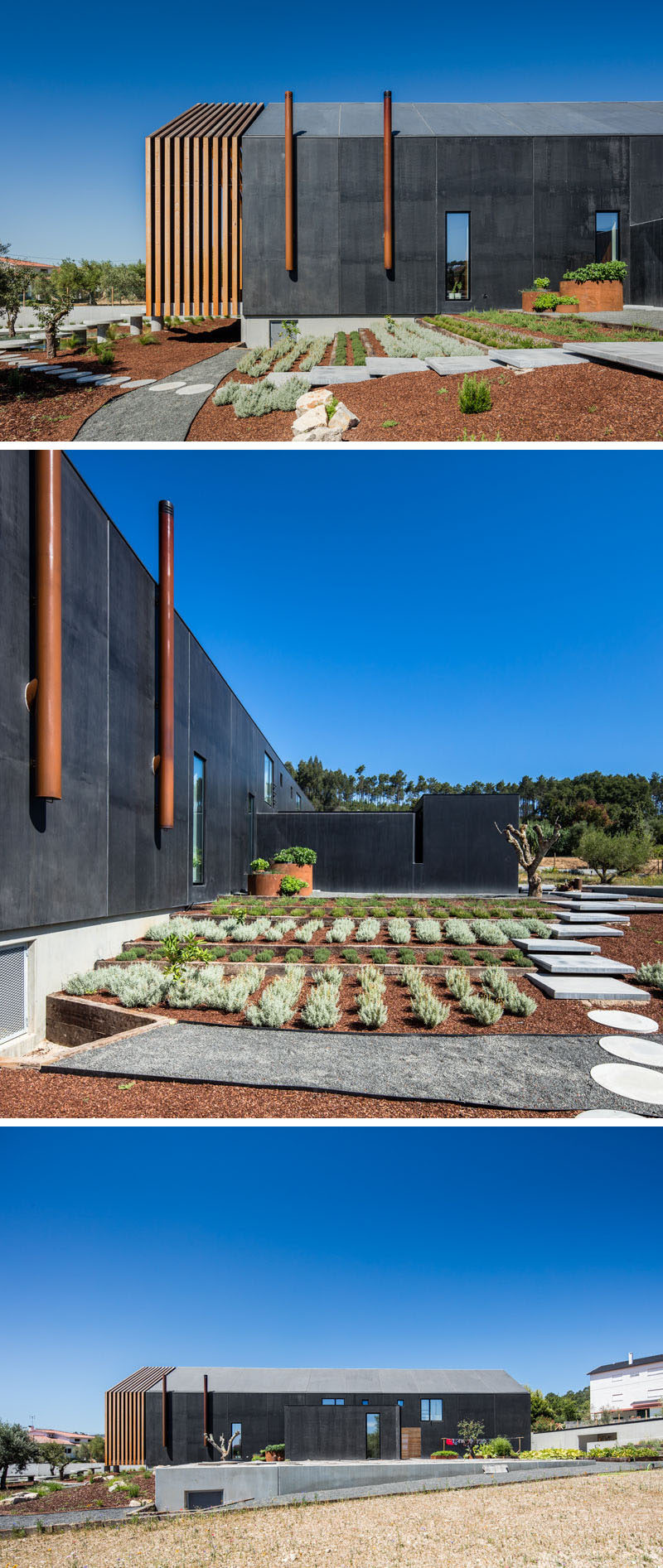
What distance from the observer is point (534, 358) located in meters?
7.38

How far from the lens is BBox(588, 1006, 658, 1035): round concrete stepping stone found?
17.8 feet

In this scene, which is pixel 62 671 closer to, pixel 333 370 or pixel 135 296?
pixel 333 370

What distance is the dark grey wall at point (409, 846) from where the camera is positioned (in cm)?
1653

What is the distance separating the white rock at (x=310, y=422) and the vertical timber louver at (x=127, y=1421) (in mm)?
20386

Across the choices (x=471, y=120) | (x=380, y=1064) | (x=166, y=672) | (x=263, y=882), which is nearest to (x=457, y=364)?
(x=166, y=672)

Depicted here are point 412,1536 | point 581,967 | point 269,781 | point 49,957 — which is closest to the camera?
point 49,957

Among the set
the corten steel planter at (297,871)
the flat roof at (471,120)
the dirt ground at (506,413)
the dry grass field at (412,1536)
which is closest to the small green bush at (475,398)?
the dirt ground at (506,413)

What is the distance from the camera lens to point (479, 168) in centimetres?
1495

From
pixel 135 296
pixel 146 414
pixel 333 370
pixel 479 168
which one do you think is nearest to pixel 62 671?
pixel 146 414

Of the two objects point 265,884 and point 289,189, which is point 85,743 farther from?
→ point 289,189

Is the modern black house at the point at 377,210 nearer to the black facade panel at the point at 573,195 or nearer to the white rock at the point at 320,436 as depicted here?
the black facade panel at the point at 573,195

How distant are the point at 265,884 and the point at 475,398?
1064 centimetres

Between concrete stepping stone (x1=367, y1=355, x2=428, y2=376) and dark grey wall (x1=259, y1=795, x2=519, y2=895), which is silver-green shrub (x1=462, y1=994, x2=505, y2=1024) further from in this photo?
dark grey wall (x1=259, y1=795, x2=519, y2=895)

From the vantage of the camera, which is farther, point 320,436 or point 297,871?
point 297,871
